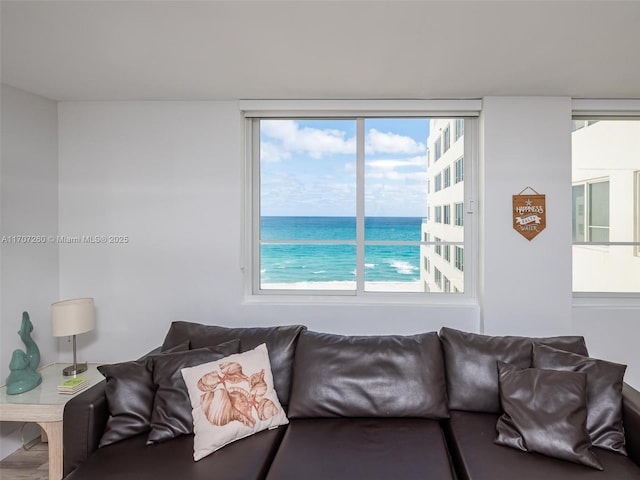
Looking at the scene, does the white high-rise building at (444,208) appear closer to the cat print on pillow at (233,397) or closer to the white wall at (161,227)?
the white wall at (161,227)

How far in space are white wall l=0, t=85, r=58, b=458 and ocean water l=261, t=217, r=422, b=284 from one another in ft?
5.27

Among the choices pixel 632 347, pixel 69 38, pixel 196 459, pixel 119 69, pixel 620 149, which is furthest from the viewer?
pixel 620 149

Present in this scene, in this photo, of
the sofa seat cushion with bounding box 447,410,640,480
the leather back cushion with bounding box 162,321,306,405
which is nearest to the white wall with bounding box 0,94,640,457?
the leather back cushion with bounding box 162,321,306,405

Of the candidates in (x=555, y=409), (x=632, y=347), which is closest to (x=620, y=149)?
(x=632, y=347)

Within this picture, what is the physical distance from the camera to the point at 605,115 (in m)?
3.10

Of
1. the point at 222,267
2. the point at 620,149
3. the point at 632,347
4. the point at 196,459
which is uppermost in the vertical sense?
the point at 620,149

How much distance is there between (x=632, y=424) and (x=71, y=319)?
3187 mm

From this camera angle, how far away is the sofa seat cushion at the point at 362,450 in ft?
5.59

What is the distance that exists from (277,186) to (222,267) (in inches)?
31.7

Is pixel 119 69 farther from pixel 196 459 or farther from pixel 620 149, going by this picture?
pixel 620 149

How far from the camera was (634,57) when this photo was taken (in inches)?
88.9

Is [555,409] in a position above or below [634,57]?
below

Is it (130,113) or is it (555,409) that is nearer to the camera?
(555,409)

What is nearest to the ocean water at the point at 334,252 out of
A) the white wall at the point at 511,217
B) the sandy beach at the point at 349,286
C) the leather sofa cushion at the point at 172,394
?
the sandy beach at the point at 349,286
